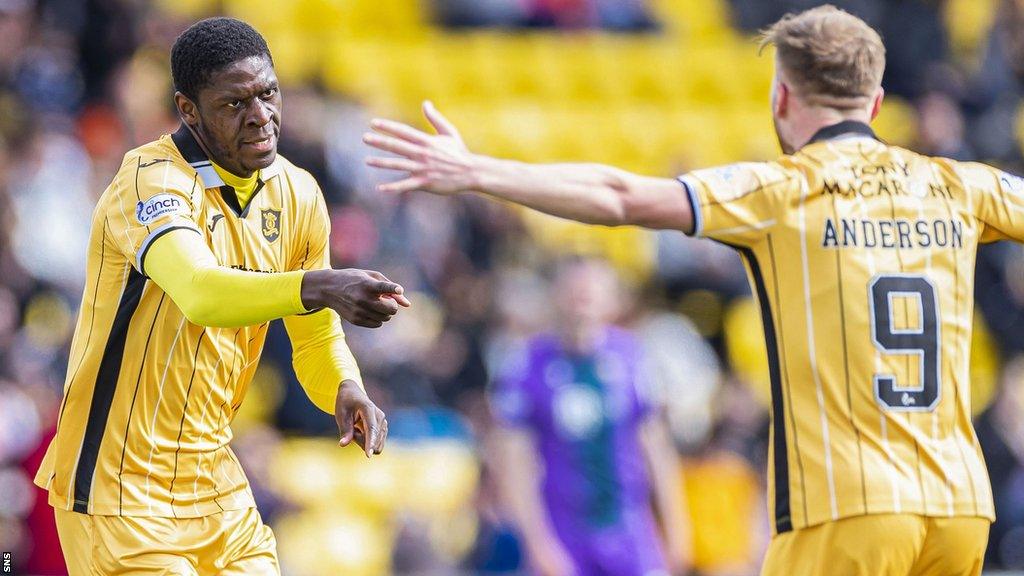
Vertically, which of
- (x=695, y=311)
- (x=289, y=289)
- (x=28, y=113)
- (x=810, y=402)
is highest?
(x=28, y=113)

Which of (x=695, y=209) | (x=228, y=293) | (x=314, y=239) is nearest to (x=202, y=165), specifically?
(x=314, y=239)

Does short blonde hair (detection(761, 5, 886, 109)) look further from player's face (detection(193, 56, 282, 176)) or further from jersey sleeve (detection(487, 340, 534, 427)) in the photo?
jersey sleeve (detection(487, 340, 534, 427))

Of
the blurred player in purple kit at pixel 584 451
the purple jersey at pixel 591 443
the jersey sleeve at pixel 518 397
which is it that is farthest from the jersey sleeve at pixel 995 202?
the jersey sleeve at pixel 518 397

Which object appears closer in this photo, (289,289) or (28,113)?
(289,289)

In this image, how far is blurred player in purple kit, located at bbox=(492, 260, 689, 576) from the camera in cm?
827

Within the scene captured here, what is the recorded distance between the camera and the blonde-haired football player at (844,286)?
4.45 m

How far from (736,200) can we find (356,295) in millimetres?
1239

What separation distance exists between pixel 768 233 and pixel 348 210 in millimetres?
7382

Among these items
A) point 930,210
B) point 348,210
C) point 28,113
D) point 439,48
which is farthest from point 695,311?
point 930,210

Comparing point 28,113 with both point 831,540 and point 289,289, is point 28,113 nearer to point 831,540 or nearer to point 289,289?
point 289,289

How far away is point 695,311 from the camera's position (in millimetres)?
13016

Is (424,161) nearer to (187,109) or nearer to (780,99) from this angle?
(187,109)

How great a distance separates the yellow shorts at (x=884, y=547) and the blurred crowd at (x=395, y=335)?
5383 mm

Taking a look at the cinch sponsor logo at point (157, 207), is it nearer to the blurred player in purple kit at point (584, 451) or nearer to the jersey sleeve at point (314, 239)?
the jersey sleeve at point (314, 239)
